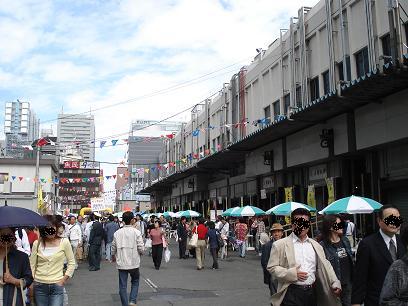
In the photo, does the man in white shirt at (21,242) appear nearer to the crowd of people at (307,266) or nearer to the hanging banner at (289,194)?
the crowd of people at (307,266)

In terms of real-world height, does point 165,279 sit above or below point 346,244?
below

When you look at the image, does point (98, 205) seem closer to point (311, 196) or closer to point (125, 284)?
point (311, 196)

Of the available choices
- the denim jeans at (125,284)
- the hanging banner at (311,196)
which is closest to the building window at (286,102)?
the hanging banner at (311,196)

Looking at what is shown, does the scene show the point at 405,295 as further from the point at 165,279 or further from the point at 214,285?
the point at 165,279

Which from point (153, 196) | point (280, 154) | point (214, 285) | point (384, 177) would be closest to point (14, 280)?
point (214, 285)

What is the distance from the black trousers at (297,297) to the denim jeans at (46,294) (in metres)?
3.04

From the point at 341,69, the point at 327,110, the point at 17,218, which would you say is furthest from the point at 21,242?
the point at 341,69

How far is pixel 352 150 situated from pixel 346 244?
43.1 ft

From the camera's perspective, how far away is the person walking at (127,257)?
30.1 ft

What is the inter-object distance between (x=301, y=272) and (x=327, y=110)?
14.6 metres

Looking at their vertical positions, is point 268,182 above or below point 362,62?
below

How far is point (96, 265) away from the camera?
1748 cm

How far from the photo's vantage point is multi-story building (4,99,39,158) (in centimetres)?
5049

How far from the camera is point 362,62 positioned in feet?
63.0
